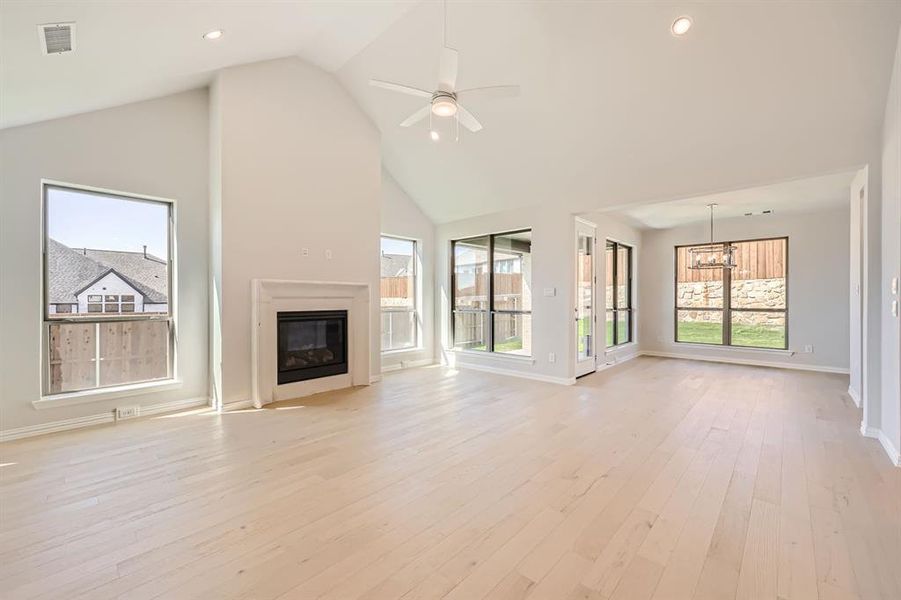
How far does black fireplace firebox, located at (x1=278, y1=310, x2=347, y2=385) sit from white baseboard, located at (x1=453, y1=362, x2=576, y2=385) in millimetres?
2280

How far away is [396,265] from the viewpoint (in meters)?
6.83

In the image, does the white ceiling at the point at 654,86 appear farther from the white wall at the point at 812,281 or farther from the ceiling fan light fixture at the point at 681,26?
the white wall at the point at 812,281

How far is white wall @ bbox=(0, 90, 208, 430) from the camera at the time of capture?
3357 millimetres

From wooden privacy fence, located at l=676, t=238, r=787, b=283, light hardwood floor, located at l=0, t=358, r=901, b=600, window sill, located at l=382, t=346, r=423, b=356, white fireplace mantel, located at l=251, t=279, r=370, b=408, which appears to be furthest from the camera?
wooden privacy fence, located at l=676, t=238, r=787, b=283

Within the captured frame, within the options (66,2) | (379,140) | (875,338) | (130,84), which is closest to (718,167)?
(875,338)

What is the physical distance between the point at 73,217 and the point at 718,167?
650 centimetres

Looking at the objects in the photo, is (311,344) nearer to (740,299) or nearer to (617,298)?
(617,298)

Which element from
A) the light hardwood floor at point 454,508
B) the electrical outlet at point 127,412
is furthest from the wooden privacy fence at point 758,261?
the electrical outlet at point 127,412

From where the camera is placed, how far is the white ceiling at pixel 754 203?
5.08m

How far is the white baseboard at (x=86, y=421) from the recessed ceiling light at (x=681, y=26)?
5959 mm

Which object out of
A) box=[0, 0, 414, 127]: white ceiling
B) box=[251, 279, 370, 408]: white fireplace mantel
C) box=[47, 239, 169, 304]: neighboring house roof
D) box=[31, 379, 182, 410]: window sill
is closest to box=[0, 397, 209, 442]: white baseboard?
box=[31, 379, 182, 410]: window sill

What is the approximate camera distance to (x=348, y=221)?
5.37 meters

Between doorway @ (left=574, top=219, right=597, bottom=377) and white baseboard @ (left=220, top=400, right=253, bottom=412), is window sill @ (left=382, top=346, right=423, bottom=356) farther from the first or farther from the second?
doorway @ (left=574, top=219, right=597, bottom=377)

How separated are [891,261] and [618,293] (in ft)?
15.5
